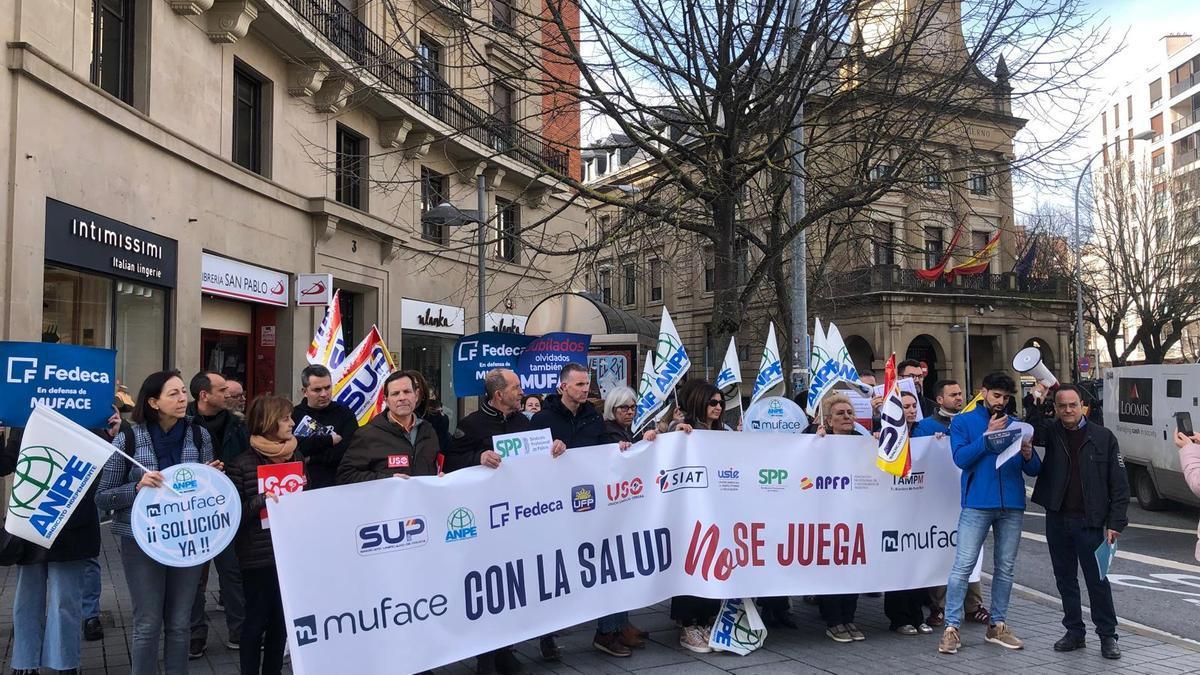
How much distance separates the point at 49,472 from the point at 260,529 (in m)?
1.11

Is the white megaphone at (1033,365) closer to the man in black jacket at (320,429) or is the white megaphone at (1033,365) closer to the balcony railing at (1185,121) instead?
the man in black jacket at (320,429)

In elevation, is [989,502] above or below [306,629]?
above

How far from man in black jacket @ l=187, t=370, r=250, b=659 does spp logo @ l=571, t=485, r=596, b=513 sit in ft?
Result: 7.47

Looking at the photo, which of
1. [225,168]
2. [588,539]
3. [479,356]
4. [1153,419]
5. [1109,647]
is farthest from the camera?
[225,168]

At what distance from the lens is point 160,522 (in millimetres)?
4832

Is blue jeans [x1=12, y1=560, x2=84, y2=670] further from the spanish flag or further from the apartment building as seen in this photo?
the spanish flag

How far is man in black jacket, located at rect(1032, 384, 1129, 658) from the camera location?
20.7 feet

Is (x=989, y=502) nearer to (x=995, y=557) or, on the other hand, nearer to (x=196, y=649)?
(x=995, y=557)

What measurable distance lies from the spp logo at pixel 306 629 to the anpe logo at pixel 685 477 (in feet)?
8.58

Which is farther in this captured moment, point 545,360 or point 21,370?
point 545,360

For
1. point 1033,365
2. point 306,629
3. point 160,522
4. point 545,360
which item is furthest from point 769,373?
point 160,522

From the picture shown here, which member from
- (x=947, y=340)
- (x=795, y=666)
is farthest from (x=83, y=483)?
(x=947, y=340)

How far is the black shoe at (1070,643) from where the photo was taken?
649 centimetres

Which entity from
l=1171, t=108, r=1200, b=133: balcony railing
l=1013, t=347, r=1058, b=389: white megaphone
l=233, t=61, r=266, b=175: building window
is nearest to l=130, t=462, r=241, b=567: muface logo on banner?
l=1013, t=347, r=1058, b=389: white megaphone
